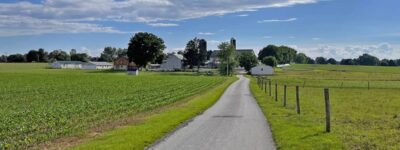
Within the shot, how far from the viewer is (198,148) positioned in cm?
1327

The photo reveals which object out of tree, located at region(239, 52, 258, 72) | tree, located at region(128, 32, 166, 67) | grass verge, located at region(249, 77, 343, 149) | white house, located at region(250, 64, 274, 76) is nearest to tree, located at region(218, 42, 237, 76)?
white house, located at region(250, 64, 274, 76)

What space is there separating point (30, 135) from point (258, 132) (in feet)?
25.5

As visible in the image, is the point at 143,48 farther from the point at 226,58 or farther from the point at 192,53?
the point at 226,58

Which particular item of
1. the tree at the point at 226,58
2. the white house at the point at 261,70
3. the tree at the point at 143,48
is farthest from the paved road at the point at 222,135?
the tree at the point at 143,48

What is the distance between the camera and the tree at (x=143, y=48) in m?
162

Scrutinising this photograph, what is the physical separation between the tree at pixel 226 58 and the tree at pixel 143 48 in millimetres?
22795

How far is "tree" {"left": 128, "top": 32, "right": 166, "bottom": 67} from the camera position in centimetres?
16175

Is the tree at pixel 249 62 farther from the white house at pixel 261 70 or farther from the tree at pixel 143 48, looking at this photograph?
the tree at pixel 143 48

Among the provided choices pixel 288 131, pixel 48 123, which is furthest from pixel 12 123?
pixel 288 131

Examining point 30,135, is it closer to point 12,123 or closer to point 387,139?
point 12,123

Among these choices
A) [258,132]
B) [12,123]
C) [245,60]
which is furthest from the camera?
[245,60]

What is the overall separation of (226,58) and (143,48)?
29584 millimetres

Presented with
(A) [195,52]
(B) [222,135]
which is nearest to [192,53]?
(A) [195,52]

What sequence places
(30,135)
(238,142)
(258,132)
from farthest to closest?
(258,132), (30,135), (238,142)
